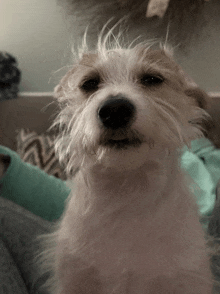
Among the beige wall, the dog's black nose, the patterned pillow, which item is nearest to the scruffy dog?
the dog's black nose

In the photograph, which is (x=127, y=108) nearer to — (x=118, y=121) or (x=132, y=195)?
(x=118, y=121)

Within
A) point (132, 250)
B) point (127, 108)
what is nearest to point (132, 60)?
point (127, 108)

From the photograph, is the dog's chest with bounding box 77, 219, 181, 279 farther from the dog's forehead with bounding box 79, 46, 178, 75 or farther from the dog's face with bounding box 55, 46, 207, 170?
the dog's forehead with bounding box 79, 46, 178, 75

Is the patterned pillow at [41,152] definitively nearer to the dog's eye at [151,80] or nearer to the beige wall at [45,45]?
the beige wall at [45,45]

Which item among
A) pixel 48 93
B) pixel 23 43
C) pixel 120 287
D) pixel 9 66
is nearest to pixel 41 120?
pixel 48 93

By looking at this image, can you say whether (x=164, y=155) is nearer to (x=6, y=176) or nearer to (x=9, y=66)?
(x=6, y=176)

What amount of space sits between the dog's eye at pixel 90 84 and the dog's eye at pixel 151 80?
14 centimetres

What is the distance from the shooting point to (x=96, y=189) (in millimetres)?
736

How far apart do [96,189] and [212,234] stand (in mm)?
554

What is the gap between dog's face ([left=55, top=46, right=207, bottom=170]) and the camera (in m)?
0.60

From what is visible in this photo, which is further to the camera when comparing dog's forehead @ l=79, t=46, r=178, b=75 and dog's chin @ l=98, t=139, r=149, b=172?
dog's forehead @ l=79, t=46, r=178, b=75

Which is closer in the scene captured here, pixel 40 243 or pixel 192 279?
pixel 192 279

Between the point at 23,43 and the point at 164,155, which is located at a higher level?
the point at 23,43

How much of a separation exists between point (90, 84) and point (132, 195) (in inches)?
14.6
